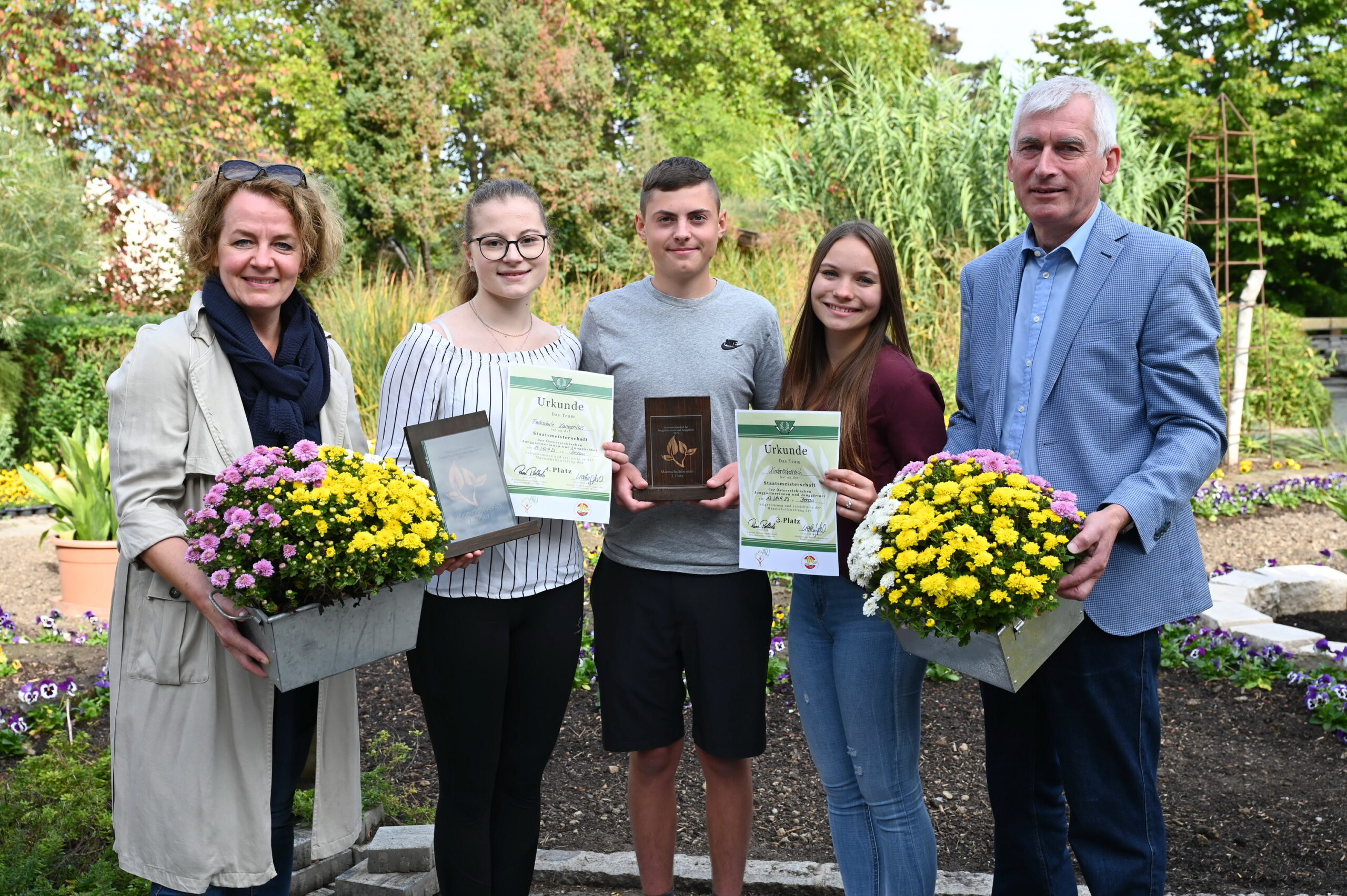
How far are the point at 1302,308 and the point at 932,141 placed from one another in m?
11.7

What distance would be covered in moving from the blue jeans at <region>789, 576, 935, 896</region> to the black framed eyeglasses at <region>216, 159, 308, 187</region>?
5.22 ft

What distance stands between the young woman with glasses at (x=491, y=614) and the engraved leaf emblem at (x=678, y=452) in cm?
13

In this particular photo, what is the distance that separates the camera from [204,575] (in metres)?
2.21

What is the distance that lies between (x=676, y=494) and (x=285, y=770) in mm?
1173

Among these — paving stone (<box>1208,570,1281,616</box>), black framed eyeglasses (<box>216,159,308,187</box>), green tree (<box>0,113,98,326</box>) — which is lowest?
paving stone (<box>1208,570,1281,616</box>)

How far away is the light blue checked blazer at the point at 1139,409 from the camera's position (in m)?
2.25

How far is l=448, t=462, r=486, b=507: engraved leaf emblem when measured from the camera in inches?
102

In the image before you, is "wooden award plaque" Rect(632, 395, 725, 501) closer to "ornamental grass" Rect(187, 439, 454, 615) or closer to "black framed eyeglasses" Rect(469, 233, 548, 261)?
"black framed eyeglasses" Rect(469, 233, 548, 261)

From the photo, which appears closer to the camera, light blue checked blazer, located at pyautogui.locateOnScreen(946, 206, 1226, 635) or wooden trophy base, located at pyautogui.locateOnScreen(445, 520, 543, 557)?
light blue checked blazer, located at pyautogui.locateOnScreen(946, 206, 1226, 635)

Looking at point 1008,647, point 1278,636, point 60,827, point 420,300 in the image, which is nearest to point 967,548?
point 1008,647

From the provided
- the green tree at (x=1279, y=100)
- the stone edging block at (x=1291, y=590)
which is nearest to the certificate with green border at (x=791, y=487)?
the stone edging block at (x=1291, y=590)

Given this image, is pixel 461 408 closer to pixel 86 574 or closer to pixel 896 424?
pixel 896 424

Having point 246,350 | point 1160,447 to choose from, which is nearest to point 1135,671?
point 1160,447

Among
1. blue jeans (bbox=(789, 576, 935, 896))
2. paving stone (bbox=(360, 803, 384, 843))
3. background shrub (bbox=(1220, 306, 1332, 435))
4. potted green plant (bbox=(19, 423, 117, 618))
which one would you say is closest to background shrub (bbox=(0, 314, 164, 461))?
potted green plant (bbox=(19, 423, 117, 618))
